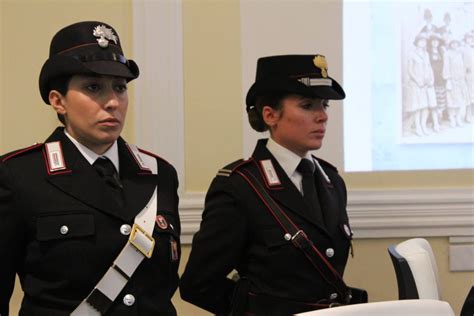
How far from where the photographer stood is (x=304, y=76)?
8.57 ft

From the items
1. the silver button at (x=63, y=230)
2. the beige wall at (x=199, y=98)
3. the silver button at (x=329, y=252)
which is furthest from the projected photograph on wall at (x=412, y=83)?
the silver button at (x=63, y=230)

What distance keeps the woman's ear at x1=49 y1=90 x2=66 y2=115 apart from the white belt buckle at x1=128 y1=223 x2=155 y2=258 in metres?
0.36

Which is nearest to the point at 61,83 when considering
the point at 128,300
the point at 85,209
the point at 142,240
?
the point at 85,209

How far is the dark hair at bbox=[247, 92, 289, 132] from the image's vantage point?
2615 millimetres

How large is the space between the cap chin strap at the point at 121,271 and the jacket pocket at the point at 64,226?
0.10 m

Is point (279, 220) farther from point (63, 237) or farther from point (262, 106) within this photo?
point (63, 237)

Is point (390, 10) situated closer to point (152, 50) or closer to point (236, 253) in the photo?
point (152, 50)

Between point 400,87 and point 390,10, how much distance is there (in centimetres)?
34

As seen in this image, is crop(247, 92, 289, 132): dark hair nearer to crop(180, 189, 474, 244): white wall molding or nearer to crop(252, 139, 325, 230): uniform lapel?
crop(252, 139, 325, 230): uniform lapel

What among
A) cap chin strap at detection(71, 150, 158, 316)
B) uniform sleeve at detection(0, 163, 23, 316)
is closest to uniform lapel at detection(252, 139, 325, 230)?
cap chin strap at detection(71, 150, 158, 316)

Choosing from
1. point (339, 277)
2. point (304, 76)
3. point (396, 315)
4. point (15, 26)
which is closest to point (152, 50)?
point (15, 26)

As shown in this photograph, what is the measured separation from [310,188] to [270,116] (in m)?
0.28

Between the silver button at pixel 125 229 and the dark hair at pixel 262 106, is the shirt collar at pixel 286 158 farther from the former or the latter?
the silver button at pixel 125 229

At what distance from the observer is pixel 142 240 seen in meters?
1.97
